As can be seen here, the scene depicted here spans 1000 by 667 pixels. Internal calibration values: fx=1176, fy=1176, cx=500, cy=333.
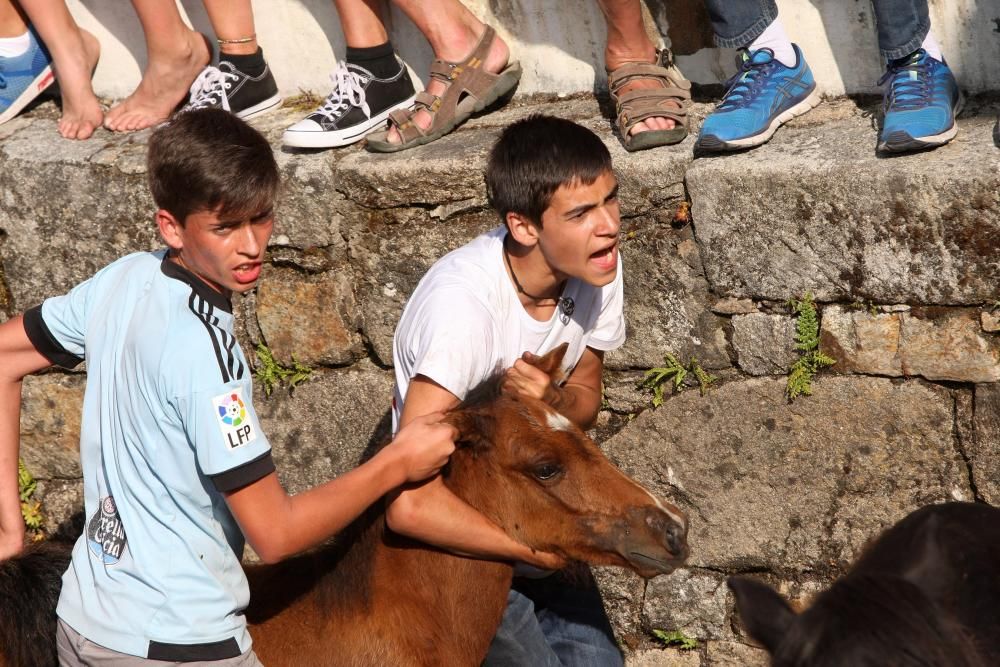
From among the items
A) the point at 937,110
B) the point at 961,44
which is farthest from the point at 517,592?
the point at 961,44

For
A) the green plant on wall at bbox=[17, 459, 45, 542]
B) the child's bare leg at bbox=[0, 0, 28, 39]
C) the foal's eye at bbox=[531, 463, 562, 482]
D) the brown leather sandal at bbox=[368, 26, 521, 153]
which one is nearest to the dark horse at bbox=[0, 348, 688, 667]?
the foal's eye at bbox=[531, 463, 562, 482]

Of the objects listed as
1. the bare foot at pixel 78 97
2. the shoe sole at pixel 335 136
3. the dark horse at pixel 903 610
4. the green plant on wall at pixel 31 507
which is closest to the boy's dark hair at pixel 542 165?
the shoe sole at pixel 335 136

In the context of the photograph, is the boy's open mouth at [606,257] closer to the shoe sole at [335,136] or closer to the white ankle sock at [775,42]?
the white ankle sock at [775,42]

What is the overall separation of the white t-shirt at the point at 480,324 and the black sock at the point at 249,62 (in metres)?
1.66

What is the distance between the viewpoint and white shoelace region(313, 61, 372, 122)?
14.4 ft

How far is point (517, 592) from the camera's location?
3516 millimetres

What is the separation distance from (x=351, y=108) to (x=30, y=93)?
5.23 feet

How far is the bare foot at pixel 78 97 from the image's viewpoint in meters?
4.81

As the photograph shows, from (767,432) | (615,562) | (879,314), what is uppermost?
(615,562)

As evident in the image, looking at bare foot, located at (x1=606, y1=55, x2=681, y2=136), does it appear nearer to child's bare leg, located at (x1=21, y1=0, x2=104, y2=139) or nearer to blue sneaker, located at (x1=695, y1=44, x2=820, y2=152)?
blue sneaker, located at (x1=695, y1=44, x2=820, y2=152)

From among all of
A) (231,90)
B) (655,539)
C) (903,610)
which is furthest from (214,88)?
(903,610)

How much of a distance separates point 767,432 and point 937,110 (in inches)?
45.7

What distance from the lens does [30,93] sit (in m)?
5.02

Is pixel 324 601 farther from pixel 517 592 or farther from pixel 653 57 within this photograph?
pixel 653 57
